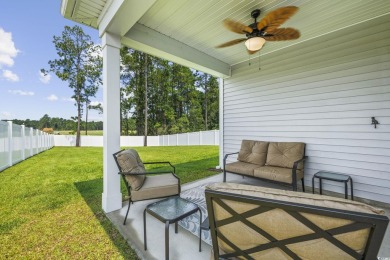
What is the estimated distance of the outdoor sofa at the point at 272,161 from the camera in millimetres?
3396

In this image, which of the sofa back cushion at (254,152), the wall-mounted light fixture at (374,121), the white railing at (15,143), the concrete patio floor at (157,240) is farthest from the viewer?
the white railing at (15,143)

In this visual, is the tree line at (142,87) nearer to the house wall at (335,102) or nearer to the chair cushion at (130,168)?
the house wall at (335,102)

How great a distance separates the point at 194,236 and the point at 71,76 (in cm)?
1727

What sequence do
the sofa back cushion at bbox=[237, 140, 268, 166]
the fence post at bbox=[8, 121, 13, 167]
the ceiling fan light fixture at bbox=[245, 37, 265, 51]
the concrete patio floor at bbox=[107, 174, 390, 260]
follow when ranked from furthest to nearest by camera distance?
the fence post at bbox=[8, 121, 13, 167] < the sofa back cushion at bbox=[237, 140, 268, 166] < the ceiling fan light fixture at bbox=[245, 37, 265, 51] < the concrete patio floor at bbox=[107, 174, 390, 260]

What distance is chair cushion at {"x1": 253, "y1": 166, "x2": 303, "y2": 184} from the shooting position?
10.8 ft

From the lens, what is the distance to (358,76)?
334 centimetres

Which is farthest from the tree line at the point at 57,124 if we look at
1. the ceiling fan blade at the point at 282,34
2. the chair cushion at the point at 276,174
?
the ceiling fan blade at the point at 282,34

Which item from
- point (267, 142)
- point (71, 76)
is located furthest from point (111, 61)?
point (71, 76)

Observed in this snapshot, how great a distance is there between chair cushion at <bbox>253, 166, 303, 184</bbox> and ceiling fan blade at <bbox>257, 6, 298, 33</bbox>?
250 centimetres

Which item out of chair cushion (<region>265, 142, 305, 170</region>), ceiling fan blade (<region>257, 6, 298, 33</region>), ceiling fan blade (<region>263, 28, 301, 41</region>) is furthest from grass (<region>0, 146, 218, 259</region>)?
ceiling fan blade (<region>263, 28, 301, 41</region>)

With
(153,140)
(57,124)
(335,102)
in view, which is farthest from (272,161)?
(57,124)

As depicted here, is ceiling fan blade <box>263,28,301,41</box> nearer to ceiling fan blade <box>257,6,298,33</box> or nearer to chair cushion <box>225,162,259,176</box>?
ceiling fan blade <box>257,6,298,33</box>

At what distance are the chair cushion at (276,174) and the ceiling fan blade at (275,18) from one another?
2499 millimetres

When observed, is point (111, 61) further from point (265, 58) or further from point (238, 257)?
point (265, 58)
